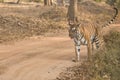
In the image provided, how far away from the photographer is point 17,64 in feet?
47.0

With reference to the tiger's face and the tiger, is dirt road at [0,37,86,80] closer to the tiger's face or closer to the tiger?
the tiger

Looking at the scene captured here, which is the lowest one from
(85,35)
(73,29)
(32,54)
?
(32,54)

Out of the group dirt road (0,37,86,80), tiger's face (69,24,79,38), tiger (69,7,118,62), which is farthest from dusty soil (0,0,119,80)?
tiger's face (69,24,79,38)

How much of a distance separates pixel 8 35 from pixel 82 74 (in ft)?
27.3

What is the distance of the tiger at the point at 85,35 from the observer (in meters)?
14.4

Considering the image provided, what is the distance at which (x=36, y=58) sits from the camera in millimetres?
15391

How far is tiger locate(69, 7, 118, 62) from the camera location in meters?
14.4

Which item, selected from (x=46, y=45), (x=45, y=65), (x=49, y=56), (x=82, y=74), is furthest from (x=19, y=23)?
(x=82, y=74)

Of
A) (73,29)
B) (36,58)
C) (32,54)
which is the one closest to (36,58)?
(36,58)

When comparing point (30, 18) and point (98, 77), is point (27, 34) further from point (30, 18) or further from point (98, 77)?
point (98, 77)

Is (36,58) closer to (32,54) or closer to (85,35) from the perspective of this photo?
(32,54)

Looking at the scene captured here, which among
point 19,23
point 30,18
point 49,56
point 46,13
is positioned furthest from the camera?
point 46,13

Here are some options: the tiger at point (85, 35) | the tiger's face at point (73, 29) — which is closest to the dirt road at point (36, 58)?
the tiger at point (85, 35)

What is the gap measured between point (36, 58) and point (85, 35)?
201 cm
